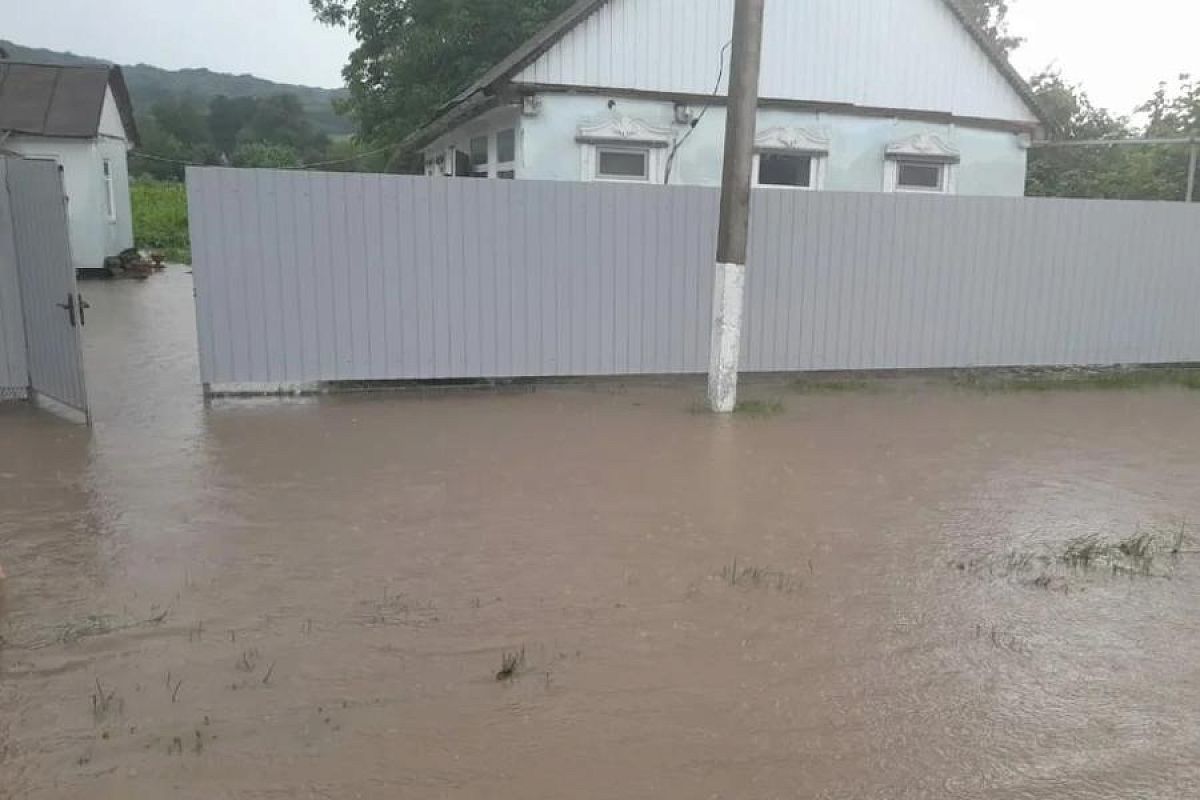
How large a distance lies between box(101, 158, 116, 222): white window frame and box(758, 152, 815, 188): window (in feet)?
54.9

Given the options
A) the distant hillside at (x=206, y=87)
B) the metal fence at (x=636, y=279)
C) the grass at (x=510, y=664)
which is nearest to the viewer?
the grass at (x=510, y=664)

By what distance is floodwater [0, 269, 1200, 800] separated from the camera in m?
3.08

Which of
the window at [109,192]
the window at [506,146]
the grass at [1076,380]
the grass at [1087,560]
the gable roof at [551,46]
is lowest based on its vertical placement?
the grass at [1087,560]

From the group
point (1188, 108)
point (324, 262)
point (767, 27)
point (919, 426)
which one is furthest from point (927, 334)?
point (1188, 108)

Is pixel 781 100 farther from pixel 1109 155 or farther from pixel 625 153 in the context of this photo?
pixel 1109 155

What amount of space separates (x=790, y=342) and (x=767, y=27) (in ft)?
18.4

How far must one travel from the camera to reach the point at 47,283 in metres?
7.45

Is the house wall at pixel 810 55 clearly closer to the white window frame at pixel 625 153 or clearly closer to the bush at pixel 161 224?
the white window frame at pixel 625 153

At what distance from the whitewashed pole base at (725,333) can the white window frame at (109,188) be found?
19.4 m

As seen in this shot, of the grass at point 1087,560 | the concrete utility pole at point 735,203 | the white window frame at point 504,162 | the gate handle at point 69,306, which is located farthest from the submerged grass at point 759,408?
the white window frame at point 504,162

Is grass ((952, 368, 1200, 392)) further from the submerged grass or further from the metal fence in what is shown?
the submerged grass

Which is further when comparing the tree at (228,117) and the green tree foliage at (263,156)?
the tree at (228,117)

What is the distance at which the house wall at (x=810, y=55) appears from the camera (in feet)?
40.8

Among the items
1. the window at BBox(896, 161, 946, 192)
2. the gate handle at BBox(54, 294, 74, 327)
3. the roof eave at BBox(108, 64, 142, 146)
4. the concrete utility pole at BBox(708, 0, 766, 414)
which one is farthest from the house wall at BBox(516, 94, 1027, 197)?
the roof eave at BBox(108, 64, 142, 146)
